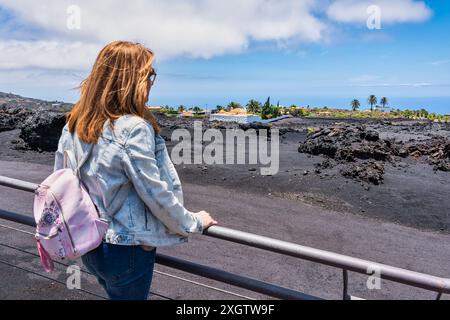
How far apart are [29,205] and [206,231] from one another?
21.3 feet

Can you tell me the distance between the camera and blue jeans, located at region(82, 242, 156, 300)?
1.61 m

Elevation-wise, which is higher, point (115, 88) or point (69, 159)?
point (115, 88)

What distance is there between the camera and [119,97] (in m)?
1.54

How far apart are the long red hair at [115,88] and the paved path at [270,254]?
2252mm

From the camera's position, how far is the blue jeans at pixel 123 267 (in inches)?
63.5

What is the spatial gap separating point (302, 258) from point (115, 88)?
958 mm

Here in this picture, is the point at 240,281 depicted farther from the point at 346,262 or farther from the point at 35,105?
the point at 35,105

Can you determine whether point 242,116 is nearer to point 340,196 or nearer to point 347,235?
point 340,196
